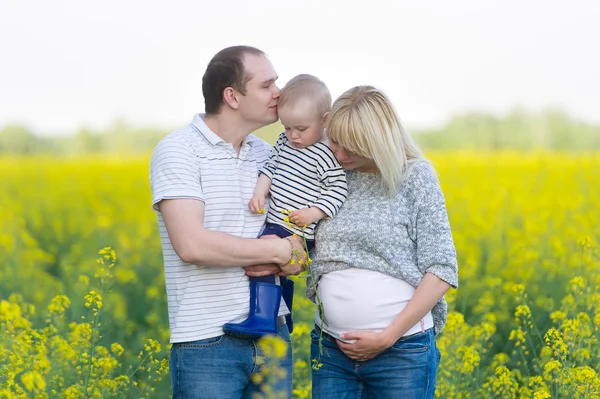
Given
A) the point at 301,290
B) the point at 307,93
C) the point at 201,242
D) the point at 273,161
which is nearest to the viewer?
the point at 201,242

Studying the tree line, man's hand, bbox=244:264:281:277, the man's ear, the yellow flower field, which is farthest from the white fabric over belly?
the tree line

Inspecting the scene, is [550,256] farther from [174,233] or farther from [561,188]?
[174,233]

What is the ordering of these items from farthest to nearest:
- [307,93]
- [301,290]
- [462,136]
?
1. [462,136]
2. [301,290]
3. [307,93]

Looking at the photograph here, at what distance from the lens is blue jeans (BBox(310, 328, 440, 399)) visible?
2912 millimetres

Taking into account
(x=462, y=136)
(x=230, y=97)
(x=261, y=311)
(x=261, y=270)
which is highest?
(x=230, y=97)

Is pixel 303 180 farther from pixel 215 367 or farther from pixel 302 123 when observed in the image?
pixel 215 367

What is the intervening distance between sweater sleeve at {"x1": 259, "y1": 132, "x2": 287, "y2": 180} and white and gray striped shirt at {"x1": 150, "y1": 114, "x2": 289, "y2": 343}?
0.09 meters

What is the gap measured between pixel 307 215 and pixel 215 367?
625mm

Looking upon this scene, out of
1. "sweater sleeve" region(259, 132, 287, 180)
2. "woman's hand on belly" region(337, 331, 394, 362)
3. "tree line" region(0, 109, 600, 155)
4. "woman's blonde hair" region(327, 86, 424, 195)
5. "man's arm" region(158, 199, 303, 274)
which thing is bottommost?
"tree line" region(0, 109, 600, 155)

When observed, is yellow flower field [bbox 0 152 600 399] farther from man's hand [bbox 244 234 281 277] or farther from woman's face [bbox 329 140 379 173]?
woman's face [bbox 329 140 379 173]

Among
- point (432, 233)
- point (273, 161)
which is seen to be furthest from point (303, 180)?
point (432, 233)

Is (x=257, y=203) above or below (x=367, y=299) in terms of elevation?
above

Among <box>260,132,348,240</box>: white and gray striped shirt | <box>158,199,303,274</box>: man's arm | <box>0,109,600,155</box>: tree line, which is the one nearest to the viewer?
<box>158,199,303,274</box>: man's arm

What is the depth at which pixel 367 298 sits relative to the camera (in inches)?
114
